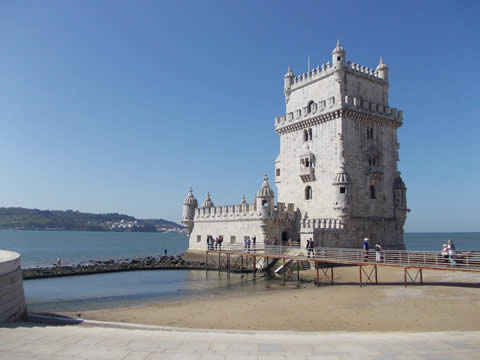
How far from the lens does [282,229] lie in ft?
114

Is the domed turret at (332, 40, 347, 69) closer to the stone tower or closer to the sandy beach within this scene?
the stone tower

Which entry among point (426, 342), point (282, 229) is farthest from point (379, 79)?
point (426, 342)

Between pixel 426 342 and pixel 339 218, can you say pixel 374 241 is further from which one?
pixel 426 342

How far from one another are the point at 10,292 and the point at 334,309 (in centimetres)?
1307

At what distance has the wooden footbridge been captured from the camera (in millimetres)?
21248

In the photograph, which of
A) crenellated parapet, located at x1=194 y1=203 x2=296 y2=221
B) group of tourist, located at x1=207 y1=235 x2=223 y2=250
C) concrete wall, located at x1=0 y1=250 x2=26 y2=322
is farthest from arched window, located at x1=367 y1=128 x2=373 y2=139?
concrete wall, located at x1=0 y1=250 x2=26 y2=322

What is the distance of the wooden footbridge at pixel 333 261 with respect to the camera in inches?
837

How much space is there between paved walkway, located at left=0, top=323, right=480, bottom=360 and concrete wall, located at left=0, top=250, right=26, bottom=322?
0.97 metres

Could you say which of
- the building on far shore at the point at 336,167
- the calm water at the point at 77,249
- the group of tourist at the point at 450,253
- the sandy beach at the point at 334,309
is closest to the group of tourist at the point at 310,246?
the building on far shore at the point at 336,167

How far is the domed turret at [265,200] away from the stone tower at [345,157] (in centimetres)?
285

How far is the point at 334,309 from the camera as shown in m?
17.0

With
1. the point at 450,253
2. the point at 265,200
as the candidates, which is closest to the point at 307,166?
the point at 265,200

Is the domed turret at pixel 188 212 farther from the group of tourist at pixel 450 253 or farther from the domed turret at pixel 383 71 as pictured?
the group of tourist at pixel 450 253

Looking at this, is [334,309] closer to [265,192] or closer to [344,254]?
[344,254]
